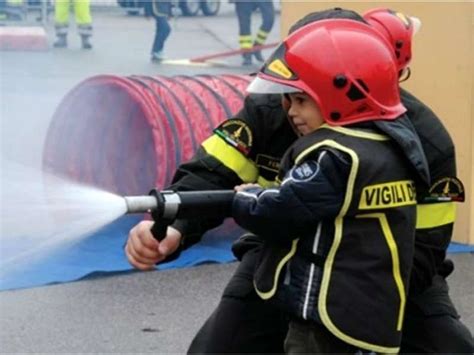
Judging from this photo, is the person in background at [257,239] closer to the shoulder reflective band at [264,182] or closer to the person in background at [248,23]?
the shoulder reflective band at [264,182]

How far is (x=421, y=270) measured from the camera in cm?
317

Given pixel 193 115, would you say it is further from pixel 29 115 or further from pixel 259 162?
pixel 29 115

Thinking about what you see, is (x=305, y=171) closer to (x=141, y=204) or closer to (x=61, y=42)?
(x=141, y=204)

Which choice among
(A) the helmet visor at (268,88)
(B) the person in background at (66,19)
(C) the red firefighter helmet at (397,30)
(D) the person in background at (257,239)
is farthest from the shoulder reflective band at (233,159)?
(B) the person in background at (66,19)

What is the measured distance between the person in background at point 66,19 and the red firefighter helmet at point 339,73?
693 inches

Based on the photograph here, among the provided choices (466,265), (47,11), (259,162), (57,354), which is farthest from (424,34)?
(47,11)

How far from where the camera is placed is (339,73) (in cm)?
285

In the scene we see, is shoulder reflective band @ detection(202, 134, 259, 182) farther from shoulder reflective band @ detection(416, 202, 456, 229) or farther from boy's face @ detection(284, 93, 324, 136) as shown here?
shoulder reflective band @ detection(416, 202, 456, 229)

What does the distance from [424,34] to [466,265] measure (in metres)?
1.56

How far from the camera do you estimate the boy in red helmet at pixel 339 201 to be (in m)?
2.81

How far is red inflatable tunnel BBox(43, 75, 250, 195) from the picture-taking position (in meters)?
7.96

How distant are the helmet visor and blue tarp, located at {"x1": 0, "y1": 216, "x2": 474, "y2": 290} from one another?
3.81 metres

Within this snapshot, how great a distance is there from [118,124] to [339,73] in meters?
5.84

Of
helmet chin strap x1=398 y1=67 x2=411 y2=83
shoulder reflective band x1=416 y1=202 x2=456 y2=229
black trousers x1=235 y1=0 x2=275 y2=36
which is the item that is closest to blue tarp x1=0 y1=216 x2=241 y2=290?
helmet chin strap x1=398 y1=67 x2=411 y2=83
